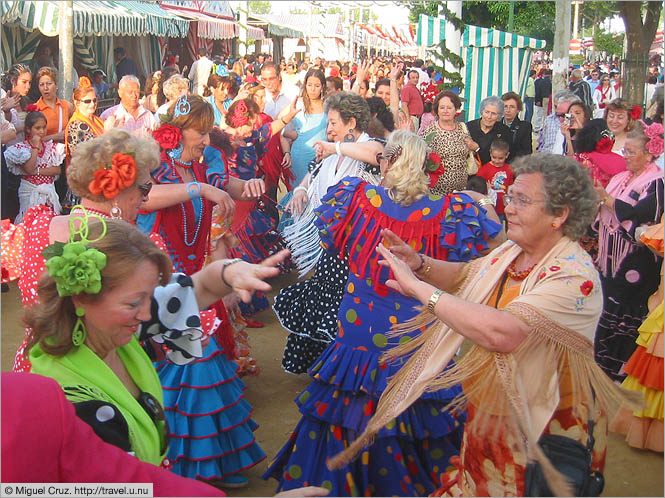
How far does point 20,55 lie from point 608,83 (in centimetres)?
1686

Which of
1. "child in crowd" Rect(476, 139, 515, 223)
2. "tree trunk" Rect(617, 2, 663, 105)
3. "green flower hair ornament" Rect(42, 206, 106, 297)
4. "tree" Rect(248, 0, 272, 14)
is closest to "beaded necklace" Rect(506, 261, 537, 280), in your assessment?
"green flower hair ornament" Rect(42, 206, 106, 297)

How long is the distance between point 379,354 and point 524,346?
1.44 m

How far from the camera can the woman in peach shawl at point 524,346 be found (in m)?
2.80

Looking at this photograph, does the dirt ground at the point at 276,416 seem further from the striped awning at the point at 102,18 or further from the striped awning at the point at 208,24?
the striped awning at the point at 208,24

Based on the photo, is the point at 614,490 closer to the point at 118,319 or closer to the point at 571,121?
the point at 118,319

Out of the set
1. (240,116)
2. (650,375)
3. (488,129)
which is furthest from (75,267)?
(488,129)

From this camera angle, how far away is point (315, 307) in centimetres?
564

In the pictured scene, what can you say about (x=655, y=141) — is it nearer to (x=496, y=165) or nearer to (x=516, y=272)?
(x=516, y=272)

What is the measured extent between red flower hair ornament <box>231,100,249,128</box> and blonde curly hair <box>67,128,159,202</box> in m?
4.33

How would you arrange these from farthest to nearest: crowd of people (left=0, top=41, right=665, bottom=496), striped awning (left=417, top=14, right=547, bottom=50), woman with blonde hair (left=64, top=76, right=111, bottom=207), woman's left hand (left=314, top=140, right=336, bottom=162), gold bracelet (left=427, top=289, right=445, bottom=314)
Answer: striped awning (left=417, top=14, right=547, bottom=50), woman with blonde hair (left=64, top=76, right=111, bottom=207), woman's left hand (left=314, top=140, right=336, bottom=162), gold bracelet (left=427, top=289, right=445, bottom=314), crowd of people (left=0, top=41, right=665, bottom=496)

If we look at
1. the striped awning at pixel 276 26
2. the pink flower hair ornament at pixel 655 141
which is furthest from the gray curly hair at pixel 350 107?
the striped awning at pixel 276 26

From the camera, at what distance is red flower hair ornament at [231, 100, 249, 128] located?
26.4ft

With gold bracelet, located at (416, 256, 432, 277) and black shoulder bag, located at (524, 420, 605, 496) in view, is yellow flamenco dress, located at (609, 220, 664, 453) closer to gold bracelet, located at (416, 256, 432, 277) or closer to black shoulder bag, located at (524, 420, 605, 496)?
gold bracelet, located at (416, 256, 432, 277)

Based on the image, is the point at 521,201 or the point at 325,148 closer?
the point at 521,201
